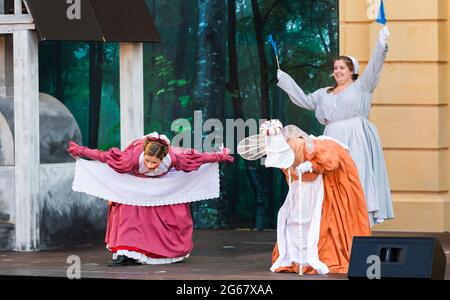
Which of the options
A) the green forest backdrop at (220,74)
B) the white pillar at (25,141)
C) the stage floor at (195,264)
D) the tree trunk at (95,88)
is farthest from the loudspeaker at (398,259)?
the tree trunk at (95,88)

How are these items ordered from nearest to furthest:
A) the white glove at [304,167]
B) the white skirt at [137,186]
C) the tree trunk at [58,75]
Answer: the white glove at [304,167], the white skirt at [137,186], the tree trunk at [58,75]

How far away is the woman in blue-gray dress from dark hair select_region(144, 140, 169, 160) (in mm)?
1468

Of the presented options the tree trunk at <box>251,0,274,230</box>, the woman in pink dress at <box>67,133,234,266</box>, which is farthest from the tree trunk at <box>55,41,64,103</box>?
the woman in pink dress at <box>67,133,234,266</box>

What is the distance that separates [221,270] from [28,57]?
2910 mm

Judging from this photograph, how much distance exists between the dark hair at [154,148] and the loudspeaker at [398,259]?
2715 millimetres

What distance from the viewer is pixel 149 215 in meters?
12.3

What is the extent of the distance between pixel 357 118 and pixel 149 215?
205 cm

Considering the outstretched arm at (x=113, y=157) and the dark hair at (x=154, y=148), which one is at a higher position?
the dark hair at (x=154, y=148)

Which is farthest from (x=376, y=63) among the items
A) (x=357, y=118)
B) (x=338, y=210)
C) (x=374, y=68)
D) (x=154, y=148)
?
(x=154, y=148)

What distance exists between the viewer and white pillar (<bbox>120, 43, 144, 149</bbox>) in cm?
1400

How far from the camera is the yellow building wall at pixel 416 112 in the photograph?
14492 mm

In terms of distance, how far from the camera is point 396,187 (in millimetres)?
14578

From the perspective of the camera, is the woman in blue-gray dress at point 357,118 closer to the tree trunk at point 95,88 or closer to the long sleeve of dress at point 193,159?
the long sleeve of dress at point 193,159
